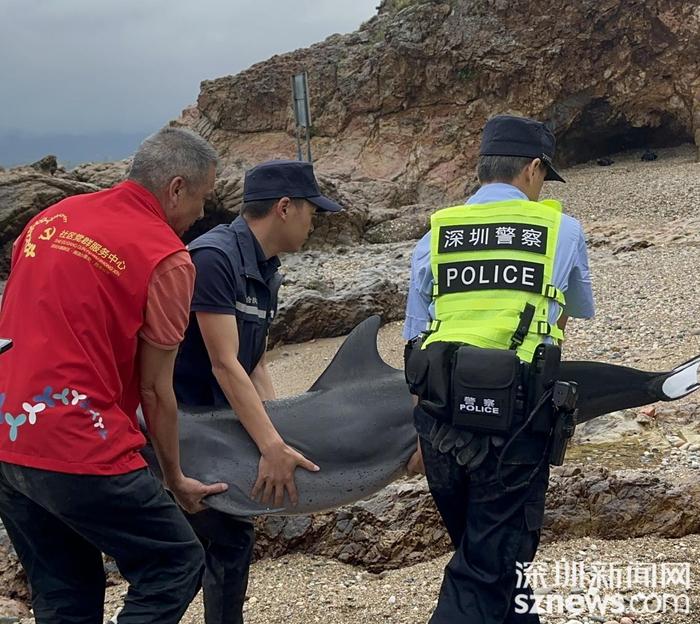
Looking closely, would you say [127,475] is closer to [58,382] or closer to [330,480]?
[58,382]

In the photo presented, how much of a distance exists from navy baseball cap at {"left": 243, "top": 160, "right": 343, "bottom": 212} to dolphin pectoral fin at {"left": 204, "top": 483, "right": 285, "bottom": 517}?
1052 millimetres

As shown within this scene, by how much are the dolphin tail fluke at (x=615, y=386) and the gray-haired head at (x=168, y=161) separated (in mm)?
1343

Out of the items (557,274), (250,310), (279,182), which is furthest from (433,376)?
(279,182)

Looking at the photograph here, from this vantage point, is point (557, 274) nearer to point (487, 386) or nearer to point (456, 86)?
point (487, 386)

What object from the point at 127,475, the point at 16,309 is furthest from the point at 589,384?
the point at 16,309

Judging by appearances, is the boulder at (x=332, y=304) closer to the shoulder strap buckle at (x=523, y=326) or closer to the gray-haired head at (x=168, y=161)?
the gray-haired head at (x=168, y=161)

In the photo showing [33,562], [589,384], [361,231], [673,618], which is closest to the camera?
[33,562]

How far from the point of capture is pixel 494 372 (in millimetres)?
2609

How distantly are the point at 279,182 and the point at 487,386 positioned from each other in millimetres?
1106

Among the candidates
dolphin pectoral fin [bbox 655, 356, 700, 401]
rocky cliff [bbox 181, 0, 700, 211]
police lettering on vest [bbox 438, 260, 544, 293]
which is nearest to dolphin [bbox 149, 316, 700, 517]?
dolphin pectoral fin [bbox 655, 356, 700, 401]

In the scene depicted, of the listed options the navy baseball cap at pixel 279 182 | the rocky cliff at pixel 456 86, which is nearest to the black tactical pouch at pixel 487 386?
the navy baseball cap at pixel 279 182

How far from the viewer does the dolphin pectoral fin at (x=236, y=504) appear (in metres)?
2.90

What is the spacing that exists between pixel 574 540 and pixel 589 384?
5.06 ft

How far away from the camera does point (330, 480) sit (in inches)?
121
